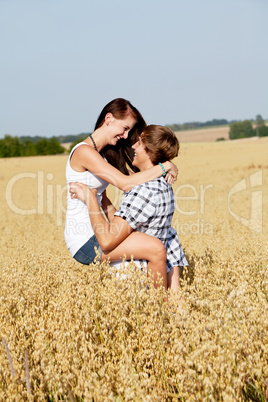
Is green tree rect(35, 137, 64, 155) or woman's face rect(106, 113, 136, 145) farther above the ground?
green tree rect(35, 137, 64, 155)

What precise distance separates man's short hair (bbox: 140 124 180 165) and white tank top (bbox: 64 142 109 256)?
0.56m

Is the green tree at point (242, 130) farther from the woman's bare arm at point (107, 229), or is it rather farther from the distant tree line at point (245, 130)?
the woman's bare arm at point (107, 229)

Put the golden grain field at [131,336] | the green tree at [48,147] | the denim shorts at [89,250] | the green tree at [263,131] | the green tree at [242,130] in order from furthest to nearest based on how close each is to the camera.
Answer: the green tree at [242,130] < the green tree at [263,131] < the green tree at [48,147] < the denim shorts at [89,250] < the golden grain field at [131,336]

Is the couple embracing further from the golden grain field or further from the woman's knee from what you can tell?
the golden grain field

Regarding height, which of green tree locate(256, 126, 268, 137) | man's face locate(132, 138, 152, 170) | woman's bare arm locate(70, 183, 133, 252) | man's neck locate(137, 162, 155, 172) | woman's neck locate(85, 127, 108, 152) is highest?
green tree locate(256, 126, 268, 137)

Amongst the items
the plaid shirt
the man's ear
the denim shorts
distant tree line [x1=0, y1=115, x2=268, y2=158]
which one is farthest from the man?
distant tree line [x1=0, y1=115, x2=268, y2=158]

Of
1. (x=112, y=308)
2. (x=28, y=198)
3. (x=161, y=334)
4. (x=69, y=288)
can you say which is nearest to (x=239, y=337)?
(x=161, y=334)

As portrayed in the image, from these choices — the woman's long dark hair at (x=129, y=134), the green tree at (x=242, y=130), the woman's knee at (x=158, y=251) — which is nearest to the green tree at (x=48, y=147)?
the green tree at (x=242, y=130)

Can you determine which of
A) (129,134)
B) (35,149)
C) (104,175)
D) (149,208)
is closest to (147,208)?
(149,208)

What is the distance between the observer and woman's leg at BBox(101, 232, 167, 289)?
3.47 m

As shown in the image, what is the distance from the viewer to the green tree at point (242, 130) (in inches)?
3171

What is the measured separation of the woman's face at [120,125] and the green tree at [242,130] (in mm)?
78185

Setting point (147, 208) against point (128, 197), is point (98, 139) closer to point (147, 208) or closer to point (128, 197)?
point (128, 197)

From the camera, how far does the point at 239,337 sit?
215 cm
